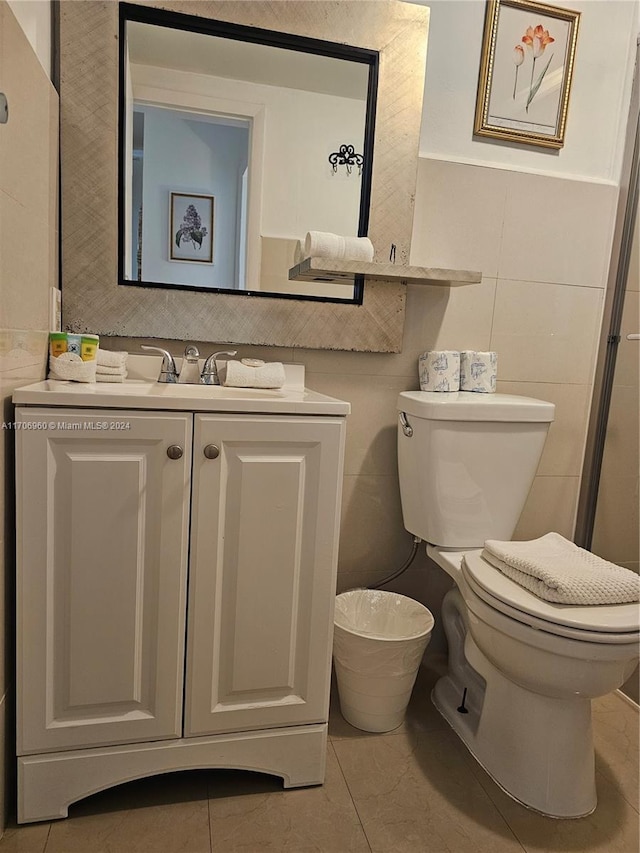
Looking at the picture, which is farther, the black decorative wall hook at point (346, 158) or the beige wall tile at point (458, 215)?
the beige wall tile at point (458, 215)

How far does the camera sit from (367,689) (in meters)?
1.54

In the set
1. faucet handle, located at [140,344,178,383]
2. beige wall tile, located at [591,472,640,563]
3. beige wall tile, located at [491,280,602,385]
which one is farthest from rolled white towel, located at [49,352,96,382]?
beige wall tile, located at [591,472,640,563]

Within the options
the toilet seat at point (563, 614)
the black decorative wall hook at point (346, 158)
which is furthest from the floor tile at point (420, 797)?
the black decorative wall hook at point (346, 158)

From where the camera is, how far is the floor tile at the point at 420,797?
1.23 m

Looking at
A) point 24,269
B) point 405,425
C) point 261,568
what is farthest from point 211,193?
point 261,568

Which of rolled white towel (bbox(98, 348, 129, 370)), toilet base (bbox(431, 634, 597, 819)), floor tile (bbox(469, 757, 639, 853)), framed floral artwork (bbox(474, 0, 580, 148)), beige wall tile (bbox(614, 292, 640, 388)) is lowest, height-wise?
floor tile (bbox(469, 757, 639, 853))

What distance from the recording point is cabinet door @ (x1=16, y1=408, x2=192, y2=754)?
1.13 m

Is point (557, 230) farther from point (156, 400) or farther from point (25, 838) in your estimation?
point (25, 838)

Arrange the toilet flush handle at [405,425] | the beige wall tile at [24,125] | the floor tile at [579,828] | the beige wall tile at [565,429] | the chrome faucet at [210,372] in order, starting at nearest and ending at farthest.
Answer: the beige wall tile at [24,125], the floor tile at [579,828], the chrome faucet at [210,372], the toilet flush handle at [405,425], the beige wall tile at [565,429]

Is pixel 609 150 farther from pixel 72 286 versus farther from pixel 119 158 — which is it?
pixel 72 286

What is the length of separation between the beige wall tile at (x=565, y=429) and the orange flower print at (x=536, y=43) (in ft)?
2.71

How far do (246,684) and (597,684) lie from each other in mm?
710

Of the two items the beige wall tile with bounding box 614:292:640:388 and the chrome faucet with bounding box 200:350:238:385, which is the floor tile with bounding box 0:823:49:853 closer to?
the chrome faucet with bounding box 200:350:238:385

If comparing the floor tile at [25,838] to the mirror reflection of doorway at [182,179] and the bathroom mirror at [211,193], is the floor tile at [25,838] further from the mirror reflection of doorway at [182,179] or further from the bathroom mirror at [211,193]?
the mirror reflection of doorway at [182,179]
